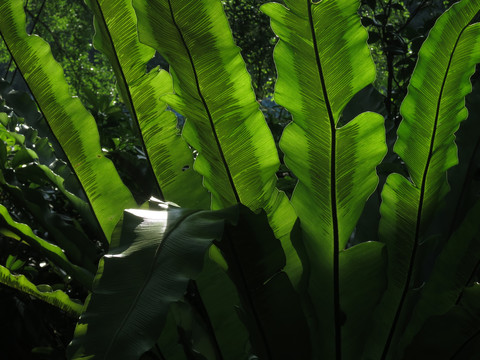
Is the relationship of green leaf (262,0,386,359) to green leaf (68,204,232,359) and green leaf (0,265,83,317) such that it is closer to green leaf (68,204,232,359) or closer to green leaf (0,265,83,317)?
green leaf (68,204,232,359)

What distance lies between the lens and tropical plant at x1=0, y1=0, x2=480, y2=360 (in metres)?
0.84

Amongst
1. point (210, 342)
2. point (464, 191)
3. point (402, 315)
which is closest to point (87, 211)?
point (210, 342)

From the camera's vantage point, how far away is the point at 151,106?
1.11 metres

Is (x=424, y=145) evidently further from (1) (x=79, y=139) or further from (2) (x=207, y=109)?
(1) (x=79, y=139)

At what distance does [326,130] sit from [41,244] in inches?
23.2

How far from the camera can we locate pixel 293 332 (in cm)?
98

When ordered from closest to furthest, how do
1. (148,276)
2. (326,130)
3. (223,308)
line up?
(148,276)
(326,130)
(223,308)

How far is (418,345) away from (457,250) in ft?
0.59

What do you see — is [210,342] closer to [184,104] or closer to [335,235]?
[335,235]

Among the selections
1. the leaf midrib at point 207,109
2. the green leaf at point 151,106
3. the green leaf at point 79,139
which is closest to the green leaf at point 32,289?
the green leaf at point 79,139

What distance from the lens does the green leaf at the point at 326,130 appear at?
0.84 metres

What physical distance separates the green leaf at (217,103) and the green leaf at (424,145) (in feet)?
0.64

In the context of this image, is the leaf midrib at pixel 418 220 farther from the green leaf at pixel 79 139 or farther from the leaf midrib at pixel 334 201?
the green leaf at pixel 79 139

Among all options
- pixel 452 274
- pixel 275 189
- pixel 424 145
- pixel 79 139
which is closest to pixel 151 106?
pixel 79 139
